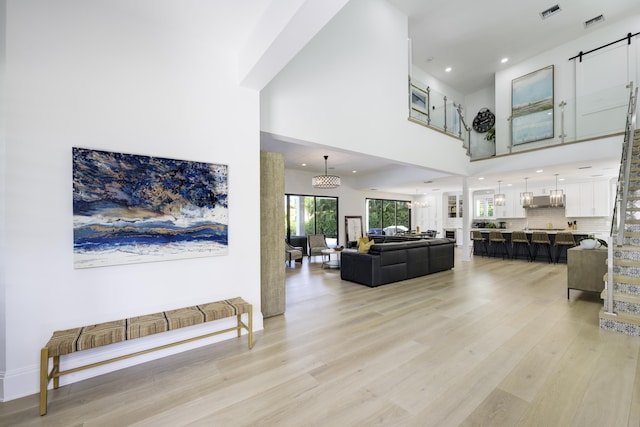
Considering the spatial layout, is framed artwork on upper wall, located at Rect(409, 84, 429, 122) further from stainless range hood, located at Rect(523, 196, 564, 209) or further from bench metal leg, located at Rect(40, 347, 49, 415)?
bench metal leg, located at Rect(40, 347, 49, 415)

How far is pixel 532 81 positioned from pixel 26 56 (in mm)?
10127

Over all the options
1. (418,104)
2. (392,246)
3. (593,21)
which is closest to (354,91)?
(418,104)

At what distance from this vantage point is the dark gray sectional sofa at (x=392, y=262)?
5.04 meters

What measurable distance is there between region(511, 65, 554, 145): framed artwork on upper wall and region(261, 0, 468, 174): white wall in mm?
3222

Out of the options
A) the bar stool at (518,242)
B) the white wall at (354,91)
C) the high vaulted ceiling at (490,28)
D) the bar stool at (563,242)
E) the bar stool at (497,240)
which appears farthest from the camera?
the bar stool at (497,240)

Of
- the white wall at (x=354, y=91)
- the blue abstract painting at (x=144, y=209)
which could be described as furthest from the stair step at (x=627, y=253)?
the blue abstract painting at (x=144, y=209)

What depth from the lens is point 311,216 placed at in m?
9.75

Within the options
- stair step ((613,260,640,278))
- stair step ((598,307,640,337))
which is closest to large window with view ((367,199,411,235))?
stair step ((613,260,640,278))

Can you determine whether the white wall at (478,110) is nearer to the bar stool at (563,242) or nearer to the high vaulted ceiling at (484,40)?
the high vaulted ceiling at (484,40)

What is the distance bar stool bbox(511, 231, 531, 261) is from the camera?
307 inches

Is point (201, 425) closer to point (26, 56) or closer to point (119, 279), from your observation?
point (119, 279)

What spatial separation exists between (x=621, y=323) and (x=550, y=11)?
6.56 metres

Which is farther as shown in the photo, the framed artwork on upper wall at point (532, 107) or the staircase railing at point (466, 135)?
the staircase railing at point (466, 135)

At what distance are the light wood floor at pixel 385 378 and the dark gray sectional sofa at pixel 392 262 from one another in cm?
144
